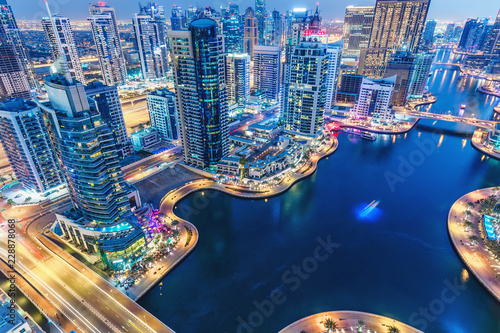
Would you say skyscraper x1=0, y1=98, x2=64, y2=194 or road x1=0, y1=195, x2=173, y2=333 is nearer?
road x1=0, y1=195, x2=173, y2=333

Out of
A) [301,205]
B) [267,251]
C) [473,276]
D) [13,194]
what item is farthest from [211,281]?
[13,194]

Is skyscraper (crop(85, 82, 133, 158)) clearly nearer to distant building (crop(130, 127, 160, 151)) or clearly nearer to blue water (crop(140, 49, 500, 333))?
distant building (crop(130, 127, 160, 151))

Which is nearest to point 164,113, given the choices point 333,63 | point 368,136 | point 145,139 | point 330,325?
point 145,139

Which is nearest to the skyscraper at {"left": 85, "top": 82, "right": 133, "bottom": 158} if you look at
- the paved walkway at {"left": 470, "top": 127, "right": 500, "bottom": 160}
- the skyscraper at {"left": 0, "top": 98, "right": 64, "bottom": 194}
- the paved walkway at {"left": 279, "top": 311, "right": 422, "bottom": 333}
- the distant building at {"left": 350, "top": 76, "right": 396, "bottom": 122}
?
the skyscraper at {"left": 0, "top": 98, "right": 64, "bottom": 194}

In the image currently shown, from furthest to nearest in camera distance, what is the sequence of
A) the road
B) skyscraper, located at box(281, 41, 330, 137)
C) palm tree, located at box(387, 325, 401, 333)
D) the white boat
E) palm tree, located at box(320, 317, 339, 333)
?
the white boat, skyscraper, located at box(281, 41, 330, 137), the road, palm tree, located at box(320, 317, 339, 333), palm tree, located at box(387, 325, 401, 333)

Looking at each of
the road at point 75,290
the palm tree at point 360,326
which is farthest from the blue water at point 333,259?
the road at point 75,290

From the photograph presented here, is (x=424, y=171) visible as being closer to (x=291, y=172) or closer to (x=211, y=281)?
(x=291, y=172)

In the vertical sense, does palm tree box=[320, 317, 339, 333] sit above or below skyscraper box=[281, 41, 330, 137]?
below
